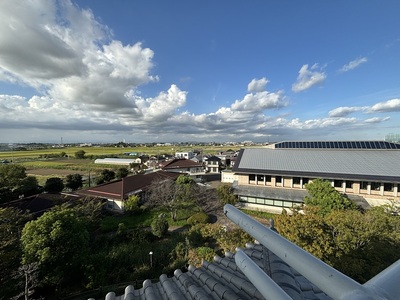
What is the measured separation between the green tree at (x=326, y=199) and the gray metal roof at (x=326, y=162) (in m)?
4.71

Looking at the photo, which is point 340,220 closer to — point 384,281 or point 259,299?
point 259,299

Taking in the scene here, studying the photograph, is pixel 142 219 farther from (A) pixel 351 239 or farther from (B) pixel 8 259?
(A) pixel 351 239

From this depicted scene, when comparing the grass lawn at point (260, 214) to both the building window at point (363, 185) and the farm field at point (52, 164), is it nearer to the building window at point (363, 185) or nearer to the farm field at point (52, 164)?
the building window at point (363, 185)

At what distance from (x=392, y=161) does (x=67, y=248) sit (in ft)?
110

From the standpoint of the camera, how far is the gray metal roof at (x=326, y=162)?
2255cm

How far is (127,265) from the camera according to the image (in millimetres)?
14562

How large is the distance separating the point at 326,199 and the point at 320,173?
6229 millimetres

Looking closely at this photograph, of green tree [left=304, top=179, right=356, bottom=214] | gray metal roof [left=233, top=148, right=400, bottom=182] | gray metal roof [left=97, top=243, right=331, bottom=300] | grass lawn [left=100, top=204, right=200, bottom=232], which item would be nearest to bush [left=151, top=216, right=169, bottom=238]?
grass lawn [left=100, top=204, right=200, bottom=232]

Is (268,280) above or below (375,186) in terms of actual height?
above

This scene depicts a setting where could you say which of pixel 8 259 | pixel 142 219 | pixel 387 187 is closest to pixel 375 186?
pixel 387 187

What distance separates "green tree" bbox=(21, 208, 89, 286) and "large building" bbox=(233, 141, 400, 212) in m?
18.2

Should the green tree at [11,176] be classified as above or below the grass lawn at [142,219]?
above

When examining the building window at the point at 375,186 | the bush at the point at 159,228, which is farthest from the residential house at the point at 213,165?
the bush at the point at 159,228

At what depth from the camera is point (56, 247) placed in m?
11.9
